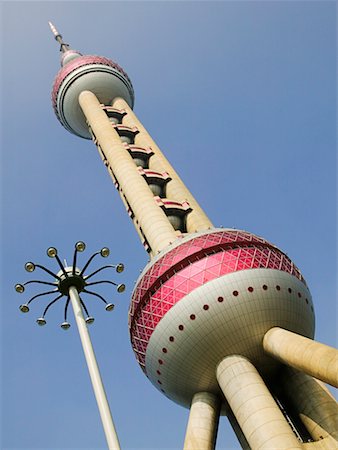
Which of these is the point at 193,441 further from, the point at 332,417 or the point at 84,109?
the point at 84,109

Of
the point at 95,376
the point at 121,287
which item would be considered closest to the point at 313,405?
the point at 121,287

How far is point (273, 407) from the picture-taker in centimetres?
2984

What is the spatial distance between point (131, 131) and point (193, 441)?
3835 cm

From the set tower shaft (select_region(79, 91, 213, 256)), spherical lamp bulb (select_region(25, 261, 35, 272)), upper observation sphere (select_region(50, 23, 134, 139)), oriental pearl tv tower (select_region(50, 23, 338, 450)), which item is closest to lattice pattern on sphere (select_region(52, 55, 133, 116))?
upper observation sphere (select_region(50, 23, 134, 139))

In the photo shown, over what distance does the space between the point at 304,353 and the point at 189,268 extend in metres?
9.32

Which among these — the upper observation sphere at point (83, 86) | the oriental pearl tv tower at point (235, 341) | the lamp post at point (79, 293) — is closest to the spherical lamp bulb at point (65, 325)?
the lamp post at point (79, 293)

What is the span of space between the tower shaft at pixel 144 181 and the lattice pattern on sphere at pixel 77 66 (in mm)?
5894

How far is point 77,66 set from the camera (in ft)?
234

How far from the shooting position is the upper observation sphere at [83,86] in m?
70.1

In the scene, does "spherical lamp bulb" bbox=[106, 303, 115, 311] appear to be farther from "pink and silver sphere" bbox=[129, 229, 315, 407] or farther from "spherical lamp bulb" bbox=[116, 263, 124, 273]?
"pink and silver sphere" bbox=[129, 229, 315, 407]

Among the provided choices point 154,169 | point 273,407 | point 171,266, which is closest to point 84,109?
point 154,169

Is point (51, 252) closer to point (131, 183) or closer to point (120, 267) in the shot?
point (120, 267)

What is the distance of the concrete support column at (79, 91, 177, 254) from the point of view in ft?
145

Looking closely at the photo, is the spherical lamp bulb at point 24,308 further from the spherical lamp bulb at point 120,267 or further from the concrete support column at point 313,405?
the concrete support column at point 313,405
